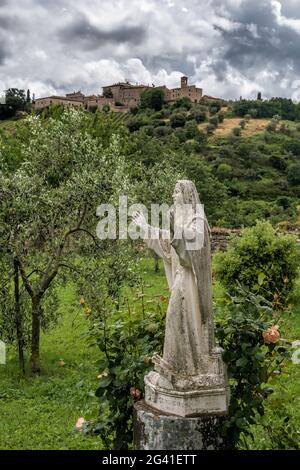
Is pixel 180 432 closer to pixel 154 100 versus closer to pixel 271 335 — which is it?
pixel 271 335

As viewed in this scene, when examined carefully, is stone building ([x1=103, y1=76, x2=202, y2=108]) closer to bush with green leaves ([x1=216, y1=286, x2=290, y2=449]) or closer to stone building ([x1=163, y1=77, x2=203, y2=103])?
stone building ([x1=163, y1=77, x2=203, y2=103])

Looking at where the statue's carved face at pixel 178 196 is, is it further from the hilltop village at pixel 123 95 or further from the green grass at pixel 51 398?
the hilltop village at pixel 123 95

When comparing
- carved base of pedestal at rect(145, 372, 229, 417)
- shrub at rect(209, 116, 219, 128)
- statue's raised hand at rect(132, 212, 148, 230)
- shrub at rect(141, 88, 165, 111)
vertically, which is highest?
shrub at rect(141, 88, 165, 111)

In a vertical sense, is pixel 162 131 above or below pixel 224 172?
above

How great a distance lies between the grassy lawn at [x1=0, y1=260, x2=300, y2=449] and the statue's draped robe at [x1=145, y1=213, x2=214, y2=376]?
1.22 metres

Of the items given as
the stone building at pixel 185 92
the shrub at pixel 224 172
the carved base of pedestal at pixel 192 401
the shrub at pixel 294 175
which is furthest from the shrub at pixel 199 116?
the carved base of pedestal at pixel 192 401

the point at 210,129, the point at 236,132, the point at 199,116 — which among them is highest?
the point at 199,116

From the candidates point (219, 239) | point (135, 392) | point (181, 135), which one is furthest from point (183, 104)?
A: point (135, 392)

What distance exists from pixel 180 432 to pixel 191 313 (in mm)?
1147

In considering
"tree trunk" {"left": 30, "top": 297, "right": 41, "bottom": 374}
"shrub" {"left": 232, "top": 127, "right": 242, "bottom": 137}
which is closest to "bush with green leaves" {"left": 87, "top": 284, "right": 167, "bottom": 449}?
"tree trunk" {"left": 30, "top": 297, "right": 41, "bottom": 374}

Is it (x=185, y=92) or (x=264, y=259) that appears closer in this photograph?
(x=264, y=259)

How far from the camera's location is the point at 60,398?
11.0 m

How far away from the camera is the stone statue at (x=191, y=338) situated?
5270 millimetres

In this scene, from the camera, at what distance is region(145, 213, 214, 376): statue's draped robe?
5305 millimetres
